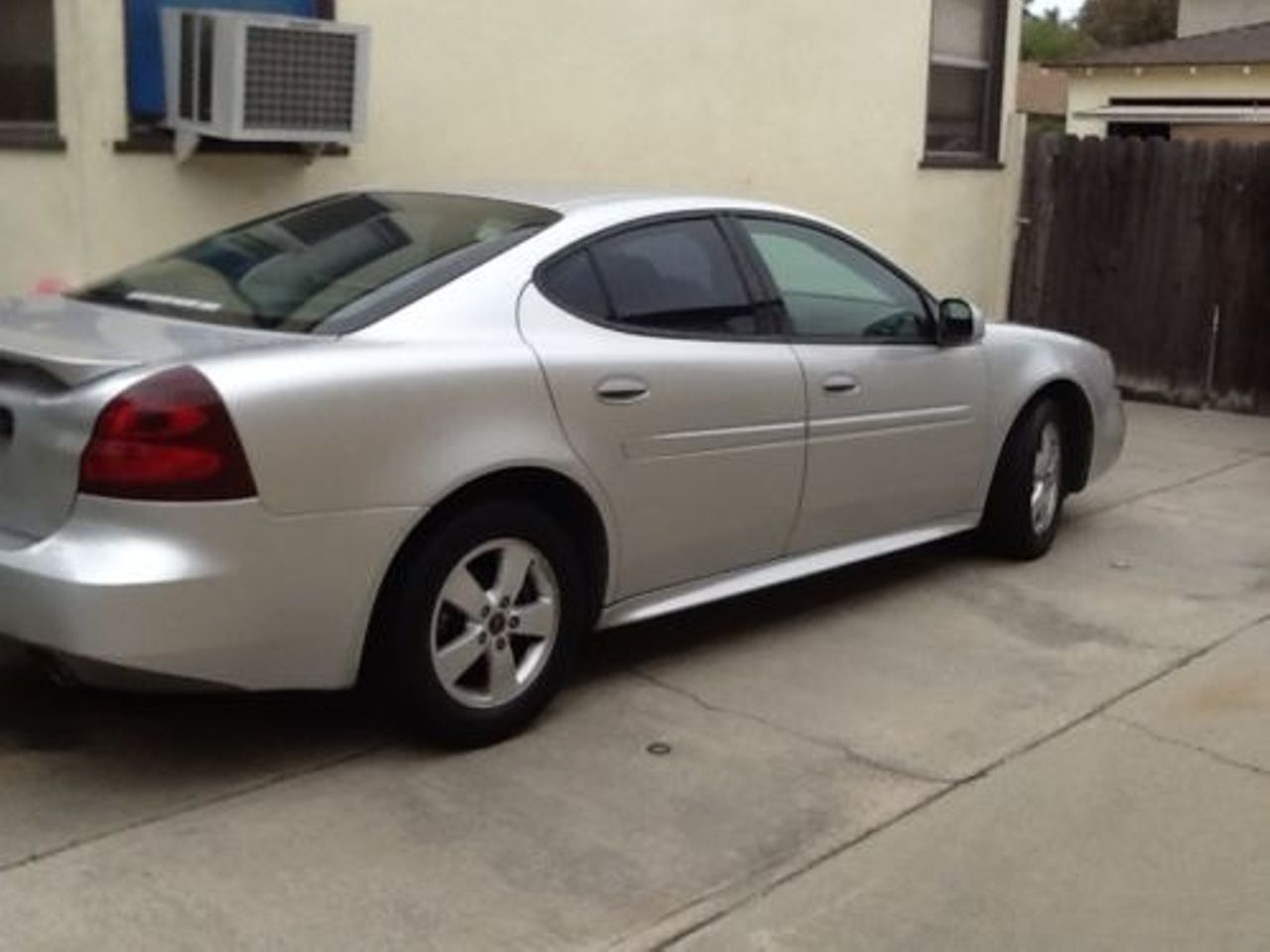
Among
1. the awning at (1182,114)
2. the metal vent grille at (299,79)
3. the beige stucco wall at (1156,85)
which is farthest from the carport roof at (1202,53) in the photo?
the metal vent grille at (299,79)

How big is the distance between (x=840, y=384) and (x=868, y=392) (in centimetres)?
17

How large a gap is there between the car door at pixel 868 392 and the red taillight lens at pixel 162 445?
7.16 feet

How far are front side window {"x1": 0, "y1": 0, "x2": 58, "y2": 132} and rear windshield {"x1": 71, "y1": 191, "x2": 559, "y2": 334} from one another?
1497 mm

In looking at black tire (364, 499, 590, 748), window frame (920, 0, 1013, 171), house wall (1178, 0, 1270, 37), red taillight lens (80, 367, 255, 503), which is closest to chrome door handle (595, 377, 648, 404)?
black tire (364, 499, 590, 748)

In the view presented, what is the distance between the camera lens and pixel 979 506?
20.8ft

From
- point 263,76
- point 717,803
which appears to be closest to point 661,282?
point 717,803

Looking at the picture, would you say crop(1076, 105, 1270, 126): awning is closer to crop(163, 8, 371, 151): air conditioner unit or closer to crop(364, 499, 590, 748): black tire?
crop(163, 8, 371, 151): air conditioner unit

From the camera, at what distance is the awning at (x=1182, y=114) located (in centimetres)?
2380

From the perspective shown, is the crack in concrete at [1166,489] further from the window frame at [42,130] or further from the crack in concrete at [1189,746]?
the window frame at [42,130]

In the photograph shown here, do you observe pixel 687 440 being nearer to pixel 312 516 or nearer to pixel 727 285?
pixel 727 285

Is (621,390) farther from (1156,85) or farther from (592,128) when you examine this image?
(1156,85)

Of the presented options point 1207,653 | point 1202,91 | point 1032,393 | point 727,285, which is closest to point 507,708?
point 727,285

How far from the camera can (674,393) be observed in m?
4.83

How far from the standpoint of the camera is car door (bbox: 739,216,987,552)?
542cm
